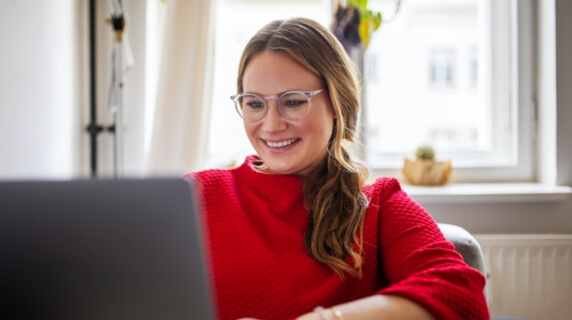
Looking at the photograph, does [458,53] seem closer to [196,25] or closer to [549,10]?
[549,10]

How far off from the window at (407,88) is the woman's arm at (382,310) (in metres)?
1.32

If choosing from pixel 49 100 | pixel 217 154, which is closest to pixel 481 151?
pixel 217 154

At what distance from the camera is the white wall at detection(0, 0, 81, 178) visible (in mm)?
1489

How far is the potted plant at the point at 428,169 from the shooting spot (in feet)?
6.70

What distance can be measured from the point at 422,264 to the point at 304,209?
0.92 feet

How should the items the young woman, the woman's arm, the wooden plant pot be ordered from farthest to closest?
the wooden plant pot, the young woman, the woman's arm

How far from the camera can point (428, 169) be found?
6.70 feet

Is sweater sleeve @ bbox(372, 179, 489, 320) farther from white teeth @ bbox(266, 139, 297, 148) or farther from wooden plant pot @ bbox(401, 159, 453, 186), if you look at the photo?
wooden plant pot @ bbox(401, 159, 453, 186)

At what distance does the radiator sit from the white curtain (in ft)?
3.44

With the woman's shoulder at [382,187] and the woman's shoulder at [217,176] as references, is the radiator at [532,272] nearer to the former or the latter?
the woman's shoulder at [382,187]

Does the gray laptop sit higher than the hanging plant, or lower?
lower

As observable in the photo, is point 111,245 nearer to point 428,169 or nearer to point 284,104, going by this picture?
point 284,104

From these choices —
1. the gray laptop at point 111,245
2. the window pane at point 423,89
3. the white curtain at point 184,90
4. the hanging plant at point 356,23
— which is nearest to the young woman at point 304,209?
the gray laptop at point 111,245

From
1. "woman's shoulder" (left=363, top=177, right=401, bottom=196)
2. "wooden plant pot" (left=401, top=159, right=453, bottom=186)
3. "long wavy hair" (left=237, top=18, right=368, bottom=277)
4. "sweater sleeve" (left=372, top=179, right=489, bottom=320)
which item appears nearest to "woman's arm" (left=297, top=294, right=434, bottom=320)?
"sweater sleeve" (left=372, top=179, right=489, bottom=320)
